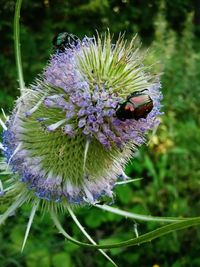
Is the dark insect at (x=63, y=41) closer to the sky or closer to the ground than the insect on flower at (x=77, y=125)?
closer to the sky

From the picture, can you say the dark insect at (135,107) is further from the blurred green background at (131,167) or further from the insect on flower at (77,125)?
the blurred green background at (131,167)

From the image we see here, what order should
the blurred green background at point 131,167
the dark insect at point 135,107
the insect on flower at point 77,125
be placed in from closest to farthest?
the dark insect at point 135,107 → the insect on flower at point 77,125 → the blurred green background at point 131,167

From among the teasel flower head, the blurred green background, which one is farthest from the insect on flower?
the blurred green background

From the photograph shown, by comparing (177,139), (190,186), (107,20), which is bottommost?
(190,186)

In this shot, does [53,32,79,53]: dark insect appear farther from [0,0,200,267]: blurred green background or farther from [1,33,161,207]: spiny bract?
[0,0,200,267]: blurred green background

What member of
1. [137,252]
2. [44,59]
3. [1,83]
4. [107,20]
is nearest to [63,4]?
[107,20]

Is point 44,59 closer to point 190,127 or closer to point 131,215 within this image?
point 190,127

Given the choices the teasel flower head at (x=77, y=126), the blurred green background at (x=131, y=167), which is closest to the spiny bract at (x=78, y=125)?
the teasel flower head at (x=77, y=126)
